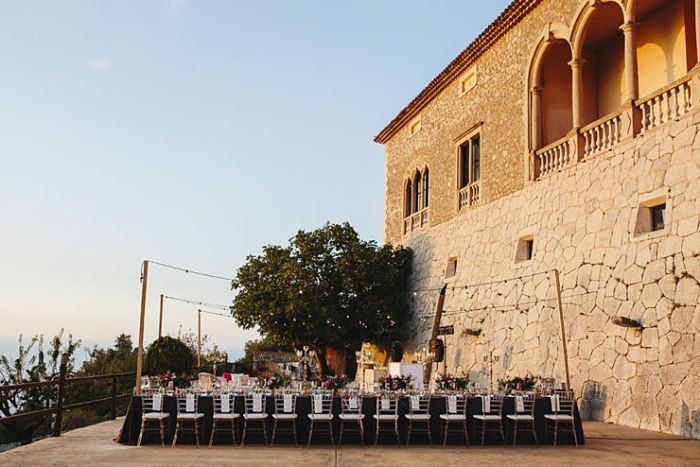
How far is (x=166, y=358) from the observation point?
1495 cm

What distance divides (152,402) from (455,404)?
4421mm

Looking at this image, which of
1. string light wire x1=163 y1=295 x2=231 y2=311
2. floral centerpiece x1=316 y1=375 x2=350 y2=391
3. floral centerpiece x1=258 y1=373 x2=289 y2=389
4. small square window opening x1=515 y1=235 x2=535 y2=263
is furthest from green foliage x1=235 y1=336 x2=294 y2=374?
floral centerpiece x1=316 y1=375 x2=350 y2=391

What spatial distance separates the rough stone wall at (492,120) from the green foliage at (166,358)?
8774 millimetres

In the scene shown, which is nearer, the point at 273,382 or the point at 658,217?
the point at 273,382

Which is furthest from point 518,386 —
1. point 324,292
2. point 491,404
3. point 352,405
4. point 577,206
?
point 324,292

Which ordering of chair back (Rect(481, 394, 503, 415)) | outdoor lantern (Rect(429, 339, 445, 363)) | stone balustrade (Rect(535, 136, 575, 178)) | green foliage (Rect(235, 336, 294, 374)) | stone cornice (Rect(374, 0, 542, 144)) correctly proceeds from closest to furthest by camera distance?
chair back (Rect(481, 394, 503, 415)) → stone balustrade (Rect(535, 136, 575, 178)) → stone cornice (Rect(374, 0, 542, 144)) → outdoor lantern (Rect(429, 339, 445, 363)) → green foliage (Rect(235, 336, 294, 374))

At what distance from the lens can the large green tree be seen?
18.8 meters

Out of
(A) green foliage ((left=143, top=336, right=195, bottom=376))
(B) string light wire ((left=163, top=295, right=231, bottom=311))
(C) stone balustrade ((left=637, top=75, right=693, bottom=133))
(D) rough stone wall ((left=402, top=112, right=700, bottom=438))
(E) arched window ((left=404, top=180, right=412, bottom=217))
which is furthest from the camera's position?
(E) arched window ((left=404, top=180, right=412, bottom=217))

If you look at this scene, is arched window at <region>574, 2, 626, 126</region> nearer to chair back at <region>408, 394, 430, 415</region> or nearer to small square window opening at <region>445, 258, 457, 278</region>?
small square window opening at <region>445, 258, 457, 278</region>

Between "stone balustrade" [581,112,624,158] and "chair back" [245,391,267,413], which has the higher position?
"stone balustrade" [581,112,624,158]

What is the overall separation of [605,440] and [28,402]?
1420 centimetres

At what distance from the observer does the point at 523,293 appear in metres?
13.9

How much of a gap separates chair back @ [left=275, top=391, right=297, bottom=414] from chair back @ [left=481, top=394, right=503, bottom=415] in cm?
280

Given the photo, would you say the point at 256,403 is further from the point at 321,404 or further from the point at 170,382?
the point at 170,382
